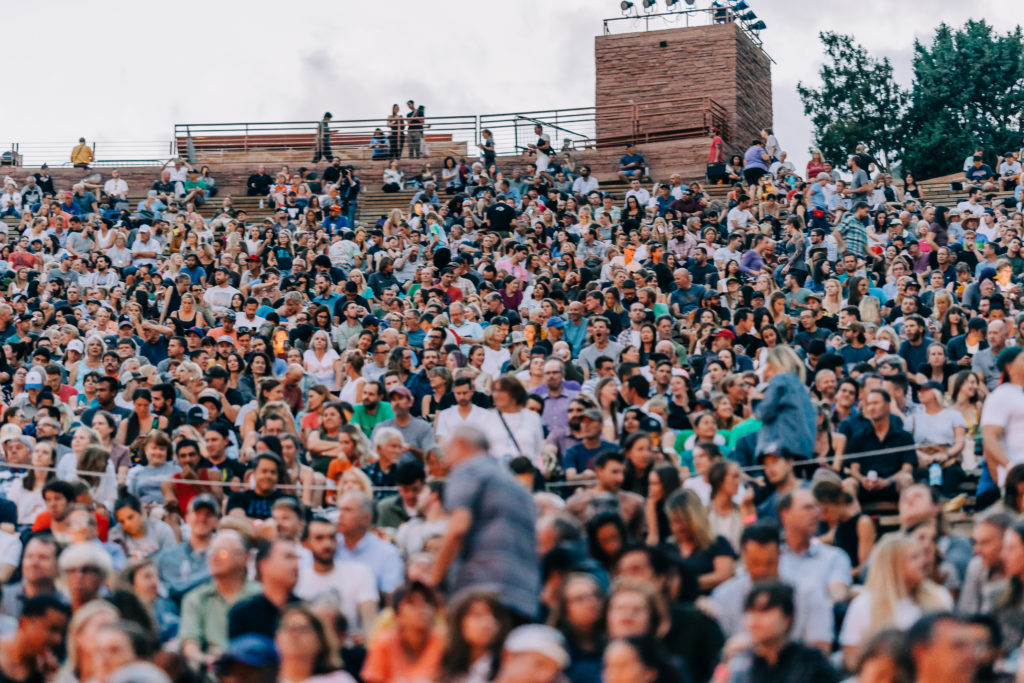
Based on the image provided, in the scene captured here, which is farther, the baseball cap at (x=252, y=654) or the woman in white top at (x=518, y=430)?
the woman in white top at (x=518, y=430)

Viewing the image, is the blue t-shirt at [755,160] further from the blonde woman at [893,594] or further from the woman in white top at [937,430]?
the blonde woman at [893,594]

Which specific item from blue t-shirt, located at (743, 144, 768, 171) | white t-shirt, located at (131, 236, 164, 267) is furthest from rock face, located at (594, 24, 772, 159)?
white t-shirt, located at (131, 236, 164, 267)

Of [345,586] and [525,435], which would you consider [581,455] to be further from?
[345,586]

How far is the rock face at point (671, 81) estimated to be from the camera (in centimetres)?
3241

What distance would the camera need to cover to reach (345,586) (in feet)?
26.4

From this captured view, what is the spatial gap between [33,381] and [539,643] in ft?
33.6

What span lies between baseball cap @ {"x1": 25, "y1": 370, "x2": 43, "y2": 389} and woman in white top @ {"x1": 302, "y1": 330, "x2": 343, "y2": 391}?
2.72m

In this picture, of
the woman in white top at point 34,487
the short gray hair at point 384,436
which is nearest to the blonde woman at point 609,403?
the short gray hair at point 384,436

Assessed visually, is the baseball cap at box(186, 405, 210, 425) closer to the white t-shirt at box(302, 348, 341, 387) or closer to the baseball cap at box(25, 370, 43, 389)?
the white t-shirt at box(302, 348, 341, 387)

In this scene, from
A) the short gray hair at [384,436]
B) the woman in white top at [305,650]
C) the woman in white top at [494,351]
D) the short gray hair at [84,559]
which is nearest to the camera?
the woman in white top at [305,650]

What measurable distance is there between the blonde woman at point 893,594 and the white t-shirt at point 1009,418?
7.53 ft

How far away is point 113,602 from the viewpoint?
7.44 metres

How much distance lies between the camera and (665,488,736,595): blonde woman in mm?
7773

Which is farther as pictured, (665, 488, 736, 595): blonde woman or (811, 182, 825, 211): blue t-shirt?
(811, 182, 825, 211): blue t-shirt
